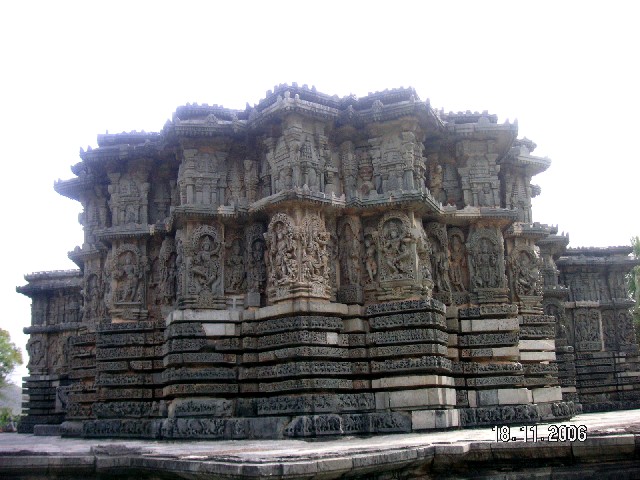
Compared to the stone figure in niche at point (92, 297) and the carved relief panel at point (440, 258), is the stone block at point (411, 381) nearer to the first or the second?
the carved relief panel at point (440, 258)

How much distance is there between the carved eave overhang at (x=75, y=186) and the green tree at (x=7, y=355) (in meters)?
43.1

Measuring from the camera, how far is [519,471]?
11.0m

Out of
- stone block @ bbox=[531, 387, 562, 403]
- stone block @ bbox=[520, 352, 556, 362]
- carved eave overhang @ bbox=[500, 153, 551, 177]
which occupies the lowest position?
stone block @ bbox=[531, 387, 562, 403]

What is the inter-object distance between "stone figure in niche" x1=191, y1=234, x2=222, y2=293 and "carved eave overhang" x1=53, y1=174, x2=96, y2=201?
18.2 feet

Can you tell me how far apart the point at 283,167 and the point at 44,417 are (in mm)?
21423

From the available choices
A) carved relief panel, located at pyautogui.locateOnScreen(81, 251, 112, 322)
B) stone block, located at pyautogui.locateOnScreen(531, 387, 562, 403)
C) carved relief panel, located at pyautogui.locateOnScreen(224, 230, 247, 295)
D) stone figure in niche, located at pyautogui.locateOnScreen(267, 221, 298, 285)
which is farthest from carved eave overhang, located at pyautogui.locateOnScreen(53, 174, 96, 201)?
stone block, located at pyautogui.locateOnScreen(531, 387, 562, 403)

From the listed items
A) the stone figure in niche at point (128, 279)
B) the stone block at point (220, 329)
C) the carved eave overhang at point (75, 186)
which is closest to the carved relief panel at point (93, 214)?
the carved eave overhang at point (75, 186)

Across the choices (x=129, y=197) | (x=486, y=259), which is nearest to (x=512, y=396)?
(x=486, y=259)

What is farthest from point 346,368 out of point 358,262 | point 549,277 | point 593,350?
point 593,350

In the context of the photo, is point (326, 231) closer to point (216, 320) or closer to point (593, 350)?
point (216, 320)

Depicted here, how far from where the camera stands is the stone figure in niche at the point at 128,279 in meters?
19.0

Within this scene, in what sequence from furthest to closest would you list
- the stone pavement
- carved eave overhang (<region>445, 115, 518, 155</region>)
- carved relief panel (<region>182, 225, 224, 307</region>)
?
carved eave overhang (<region>445, 115, 518, 155</region>)
carved relief panel (<region>182, 225, 224, 307</region>)
the stone pavement

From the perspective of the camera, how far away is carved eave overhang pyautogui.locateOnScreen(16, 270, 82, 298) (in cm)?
3400

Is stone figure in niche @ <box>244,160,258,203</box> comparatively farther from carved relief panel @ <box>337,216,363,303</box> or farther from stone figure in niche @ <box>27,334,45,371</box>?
stone figure in niche @ <box>27,334,45,371</box>
